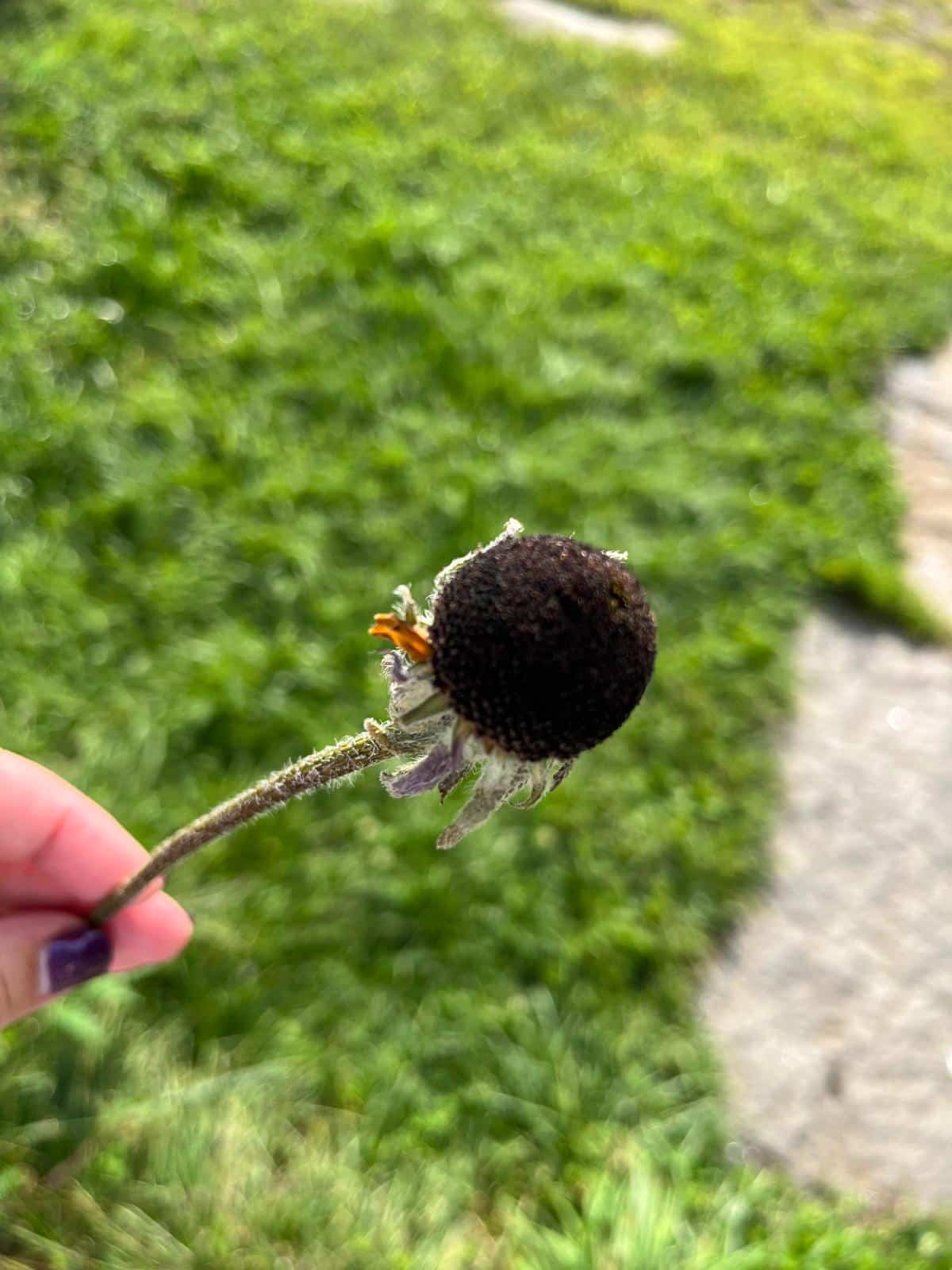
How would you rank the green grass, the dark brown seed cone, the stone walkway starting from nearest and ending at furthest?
1. the dark brown seed cone
2. the green grass
3. the stone walkway

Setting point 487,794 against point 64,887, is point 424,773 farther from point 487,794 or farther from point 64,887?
point 64,887

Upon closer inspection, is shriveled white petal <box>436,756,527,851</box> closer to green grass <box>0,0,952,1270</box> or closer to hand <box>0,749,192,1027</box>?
hand <box>0,749,192,1027</box>

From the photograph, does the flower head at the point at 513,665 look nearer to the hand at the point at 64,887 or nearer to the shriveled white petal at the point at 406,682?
the shriveled white petal at the point at 406,682

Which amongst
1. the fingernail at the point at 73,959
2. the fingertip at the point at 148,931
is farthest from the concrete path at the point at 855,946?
the fingernail at the point at 73,959

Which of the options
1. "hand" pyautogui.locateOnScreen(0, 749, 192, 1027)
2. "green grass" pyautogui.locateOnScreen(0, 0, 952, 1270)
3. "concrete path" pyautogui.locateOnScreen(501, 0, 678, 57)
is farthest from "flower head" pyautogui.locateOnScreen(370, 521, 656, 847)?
"concrete path" pyautogui.locateOnScreen(501, 0, 678, 57)

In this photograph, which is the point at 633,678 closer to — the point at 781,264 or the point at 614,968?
the point at 614,968

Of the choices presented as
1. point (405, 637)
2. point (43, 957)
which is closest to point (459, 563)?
point (405, 637)
